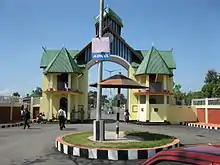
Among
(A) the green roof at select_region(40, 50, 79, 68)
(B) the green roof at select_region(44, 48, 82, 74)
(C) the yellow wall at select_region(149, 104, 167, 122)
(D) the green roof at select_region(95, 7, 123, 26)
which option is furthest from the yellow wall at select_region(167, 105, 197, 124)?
(D) the green roof at select_region(95, 7, 123, 26)

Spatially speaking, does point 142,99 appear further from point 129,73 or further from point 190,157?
point 190,157

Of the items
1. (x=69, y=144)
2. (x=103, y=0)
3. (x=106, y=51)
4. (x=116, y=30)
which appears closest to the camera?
(x=69, y=144)

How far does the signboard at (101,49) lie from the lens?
37.0 feet

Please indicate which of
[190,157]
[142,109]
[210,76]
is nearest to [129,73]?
[142,109]

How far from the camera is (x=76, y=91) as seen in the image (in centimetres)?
2967

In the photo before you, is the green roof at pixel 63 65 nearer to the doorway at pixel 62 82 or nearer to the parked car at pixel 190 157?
the doorway at pixel 62 82

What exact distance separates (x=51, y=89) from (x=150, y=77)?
9504 mm

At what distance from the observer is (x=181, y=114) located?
96.7ft

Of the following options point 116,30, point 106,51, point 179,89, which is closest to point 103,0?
point 106,51

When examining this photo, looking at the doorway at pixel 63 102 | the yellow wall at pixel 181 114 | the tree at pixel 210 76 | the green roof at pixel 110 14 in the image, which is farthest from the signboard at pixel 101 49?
the tree at pixel 210 76

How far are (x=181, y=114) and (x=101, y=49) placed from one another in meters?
20.0

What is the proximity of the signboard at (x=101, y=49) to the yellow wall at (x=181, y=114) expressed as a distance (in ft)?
63.2

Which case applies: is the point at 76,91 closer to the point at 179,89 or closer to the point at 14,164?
the point at 14,164

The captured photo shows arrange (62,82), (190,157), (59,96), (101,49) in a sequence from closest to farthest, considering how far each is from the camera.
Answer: (190,157), (101,49), (62,82), (59,96)
